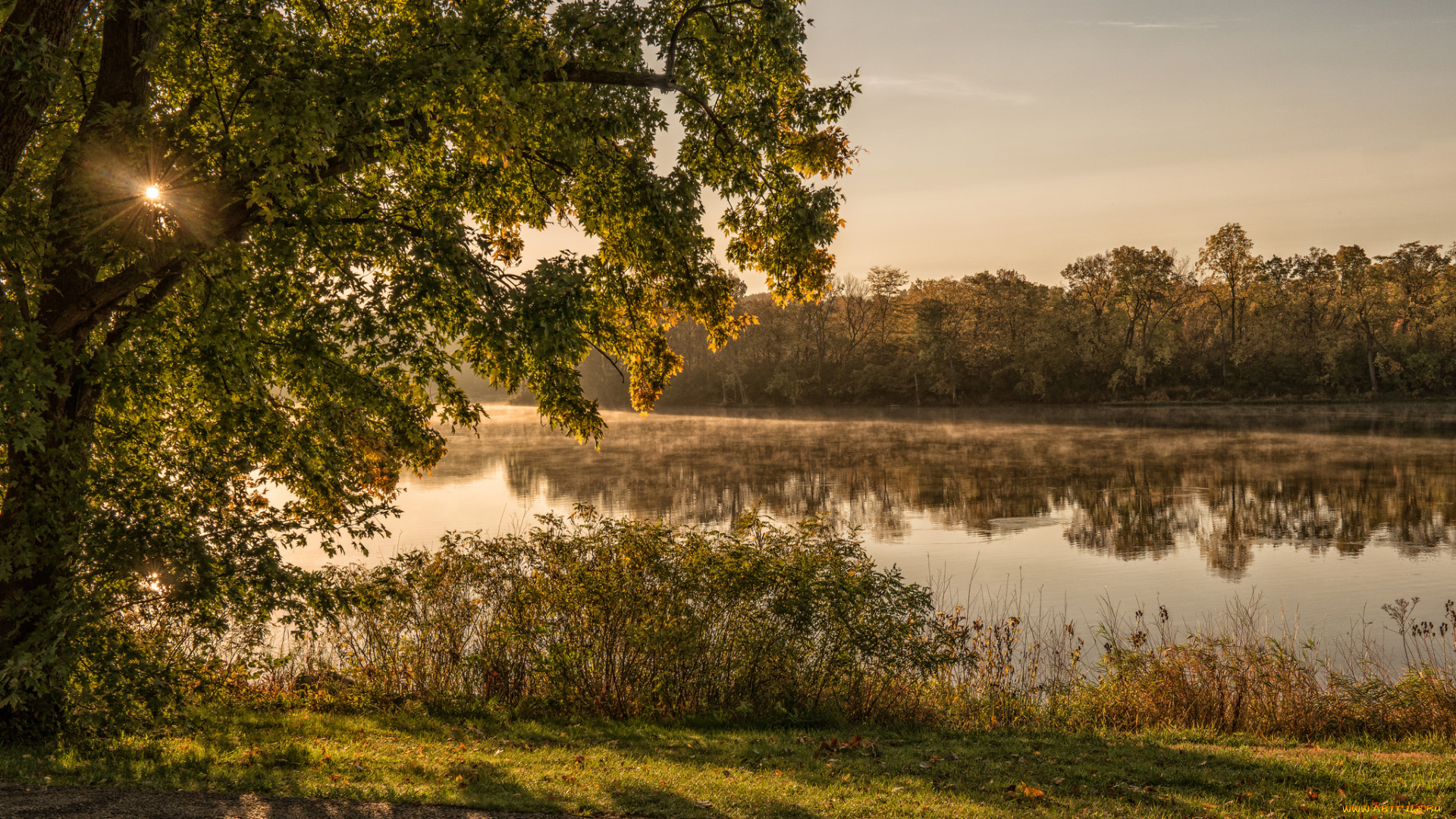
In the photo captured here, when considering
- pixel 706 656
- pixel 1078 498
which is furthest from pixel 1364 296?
pixel 706 656

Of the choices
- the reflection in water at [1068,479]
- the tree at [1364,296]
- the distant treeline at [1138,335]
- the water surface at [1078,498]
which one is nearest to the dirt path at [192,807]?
the water surface at [1078,498]

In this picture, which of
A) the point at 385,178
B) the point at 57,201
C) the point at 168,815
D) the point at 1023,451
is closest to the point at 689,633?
the point at 168,815

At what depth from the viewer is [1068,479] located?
35781 mm

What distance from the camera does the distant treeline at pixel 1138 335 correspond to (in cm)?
7325

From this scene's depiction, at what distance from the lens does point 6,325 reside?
275 inches

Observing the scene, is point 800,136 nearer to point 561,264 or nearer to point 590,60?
point 590,60

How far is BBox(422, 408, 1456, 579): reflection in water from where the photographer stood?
24941mm

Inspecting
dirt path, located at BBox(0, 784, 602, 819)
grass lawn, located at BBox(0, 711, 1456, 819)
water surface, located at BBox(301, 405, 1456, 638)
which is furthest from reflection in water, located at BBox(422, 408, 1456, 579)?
dirt path, located at BBox(0, 784, 602, 819)

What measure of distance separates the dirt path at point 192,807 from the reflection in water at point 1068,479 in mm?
18993

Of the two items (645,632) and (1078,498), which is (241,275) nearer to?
(645,632)

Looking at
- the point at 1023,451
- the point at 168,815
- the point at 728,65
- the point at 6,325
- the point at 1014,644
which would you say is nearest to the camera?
the point at 168,815

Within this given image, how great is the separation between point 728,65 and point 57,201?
804 centimetres

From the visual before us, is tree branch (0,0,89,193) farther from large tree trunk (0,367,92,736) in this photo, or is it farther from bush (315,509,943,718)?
bush (315,509,943,718)

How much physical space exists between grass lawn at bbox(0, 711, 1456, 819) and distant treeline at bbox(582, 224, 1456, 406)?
248ft
